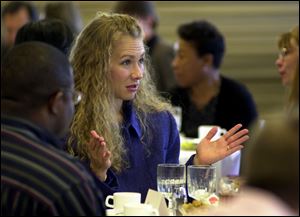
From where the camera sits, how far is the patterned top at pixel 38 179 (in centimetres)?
227

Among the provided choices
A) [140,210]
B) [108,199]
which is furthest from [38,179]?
[108,199]

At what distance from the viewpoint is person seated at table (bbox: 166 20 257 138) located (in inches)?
236

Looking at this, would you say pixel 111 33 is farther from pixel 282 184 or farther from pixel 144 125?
pixel 282 184

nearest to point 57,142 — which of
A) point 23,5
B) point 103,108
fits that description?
point 103,108

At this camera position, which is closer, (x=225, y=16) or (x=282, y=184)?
(x=282, y=184)

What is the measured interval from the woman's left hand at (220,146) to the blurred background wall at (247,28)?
227 inches

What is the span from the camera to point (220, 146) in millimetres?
3484

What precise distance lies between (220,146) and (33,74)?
1.23m

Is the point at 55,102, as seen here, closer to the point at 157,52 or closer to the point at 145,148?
the point at 145,148

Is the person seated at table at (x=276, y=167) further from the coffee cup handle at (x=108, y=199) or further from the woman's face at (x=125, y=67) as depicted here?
the woman's face at (x=125, y=67)

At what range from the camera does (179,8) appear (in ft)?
30.6

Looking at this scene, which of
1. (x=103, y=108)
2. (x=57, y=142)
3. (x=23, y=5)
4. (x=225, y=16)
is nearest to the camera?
(x=57, y=142)

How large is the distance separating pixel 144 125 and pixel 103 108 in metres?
0.22

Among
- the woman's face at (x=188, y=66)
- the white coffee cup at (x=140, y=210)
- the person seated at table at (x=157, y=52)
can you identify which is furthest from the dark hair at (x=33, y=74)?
the person seated at table at (x=157, y=52)
